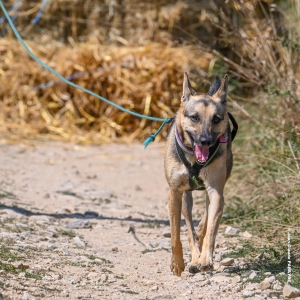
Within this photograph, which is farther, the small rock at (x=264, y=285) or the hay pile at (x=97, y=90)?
A: the hay pile at (x=97, y=90)

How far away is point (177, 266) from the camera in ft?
17.5

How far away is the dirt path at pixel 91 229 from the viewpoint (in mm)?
4777

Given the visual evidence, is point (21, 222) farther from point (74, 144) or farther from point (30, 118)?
point (30, 118)

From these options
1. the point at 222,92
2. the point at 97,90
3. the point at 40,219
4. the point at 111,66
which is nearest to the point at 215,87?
the point at 222,92

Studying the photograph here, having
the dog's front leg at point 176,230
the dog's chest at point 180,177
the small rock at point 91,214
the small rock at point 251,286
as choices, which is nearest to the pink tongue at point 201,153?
the dog's chest at point 180,177

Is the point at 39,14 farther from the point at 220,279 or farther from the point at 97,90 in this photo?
the point at 220,279

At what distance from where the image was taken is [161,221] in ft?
23.7

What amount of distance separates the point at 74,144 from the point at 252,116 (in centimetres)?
346

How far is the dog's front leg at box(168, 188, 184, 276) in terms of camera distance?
536 cm

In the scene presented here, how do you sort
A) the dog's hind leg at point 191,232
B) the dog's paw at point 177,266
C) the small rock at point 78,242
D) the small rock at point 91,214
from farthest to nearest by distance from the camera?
the small rock at point 91,214, the small rock at point 78,242, the dog's paw at point 177,266, the dog's hind leg at point 191,232

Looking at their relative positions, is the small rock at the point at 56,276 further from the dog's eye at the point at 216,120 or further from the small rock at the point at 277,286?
the dog's eye at the point at 216,120

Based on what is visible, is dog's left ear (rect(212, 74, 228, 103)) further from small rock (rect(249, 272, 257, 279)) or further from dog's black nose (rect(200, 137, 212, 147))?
small rock (rect(249, 272, 257, 279))

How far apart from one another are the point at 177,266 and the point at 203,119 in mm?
1048

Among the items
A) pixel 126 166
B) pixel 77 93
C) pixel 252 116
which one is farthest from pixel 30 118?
pixel 252 116
